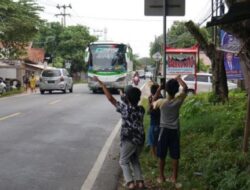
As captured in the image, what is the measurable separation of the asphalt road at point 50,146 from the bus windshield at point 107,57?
48.6ft

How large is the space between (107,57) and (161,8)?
2511 cm

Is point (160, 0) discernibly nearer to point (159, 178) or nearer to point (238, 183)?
point (159, 178)

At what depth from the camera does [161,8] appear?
10.2 m

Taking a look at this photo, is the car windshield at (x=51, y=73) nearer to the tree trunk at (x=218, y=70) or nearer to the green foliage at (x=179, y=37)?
the tree trunk at (x=218, y=70)

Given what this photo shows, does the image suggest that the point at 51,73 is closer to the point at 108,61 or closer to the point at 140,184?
the point at 108,61

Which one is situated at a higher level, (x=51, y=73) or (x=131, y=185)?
(x=51, y=73)

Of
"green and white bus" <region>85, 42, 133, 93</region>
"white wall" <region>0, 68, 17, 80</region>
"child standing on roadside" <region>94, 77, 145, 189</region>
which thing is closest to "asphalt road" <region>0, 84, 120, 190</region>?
"child standing on roadside" <region>94, 77, 145, 189</region>

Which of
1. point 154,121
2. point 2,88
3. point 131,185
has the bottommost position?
point 2,88

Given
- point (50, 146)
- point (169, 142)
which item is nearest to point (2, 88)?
point (50, 146)

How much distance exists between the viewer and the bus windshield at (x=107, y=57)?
35.1m

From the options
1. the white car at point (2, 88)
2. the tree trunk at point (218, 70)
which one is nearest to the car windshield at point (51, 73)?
the white car at point (2, 88)

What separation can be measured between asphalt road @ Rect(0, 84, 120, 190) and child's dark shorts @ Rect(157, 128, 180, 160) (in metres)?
1.04

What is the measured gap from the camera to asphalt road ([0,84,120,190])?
27.9 feet

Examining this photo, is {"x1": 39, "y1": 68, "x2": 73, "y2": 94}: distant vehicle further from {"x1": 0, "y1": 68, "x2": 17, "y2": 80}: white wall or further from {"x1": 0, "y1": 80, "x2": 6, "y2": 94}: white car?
{"x1": 0, "y1": 68, "x2": 17, "y2": 80}: white wall
